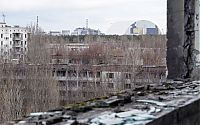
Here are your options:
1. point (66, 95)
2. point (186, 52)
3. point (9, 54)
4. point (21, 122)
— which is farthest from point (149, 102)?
point (9, 54)

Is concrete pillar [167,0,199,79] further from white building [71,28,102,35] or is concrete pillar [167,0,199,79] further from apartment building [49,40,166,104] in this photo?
white building [71,28,102,35]

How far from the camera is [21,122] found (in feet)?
5.23

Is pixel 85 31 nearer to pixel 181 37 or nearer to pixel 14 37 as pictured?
pixel 14 37

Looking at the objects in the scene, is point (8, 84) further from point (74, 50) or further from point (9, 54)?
point (74, 50)

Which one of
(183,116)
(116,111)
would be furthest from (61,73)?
(116,111)

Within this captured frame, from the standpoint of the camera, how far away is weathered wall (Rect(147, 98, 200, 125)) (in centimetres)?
163

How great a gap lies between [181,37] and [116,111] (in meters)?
2.73

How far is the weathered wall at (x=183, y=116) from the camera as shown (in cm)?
163

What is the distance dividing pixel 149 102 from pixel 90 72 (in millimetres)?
21720

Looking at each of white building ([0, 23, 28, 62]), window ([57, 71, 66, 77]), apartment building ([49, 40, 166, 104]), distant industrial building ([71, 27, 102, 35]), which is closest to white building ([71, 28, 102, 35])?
distant industrial building ([71, 27, 102, 35])

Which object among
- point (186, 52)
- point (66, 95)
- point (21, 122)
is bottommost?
point (66, 95)

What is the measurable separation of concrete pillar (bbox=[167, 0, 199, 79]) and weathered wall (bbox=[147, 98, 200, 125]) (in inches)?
81.0

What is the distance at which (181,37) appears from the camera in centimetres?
432

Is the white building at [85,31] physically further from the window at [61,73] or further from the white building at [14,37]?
the window at [61,73]
